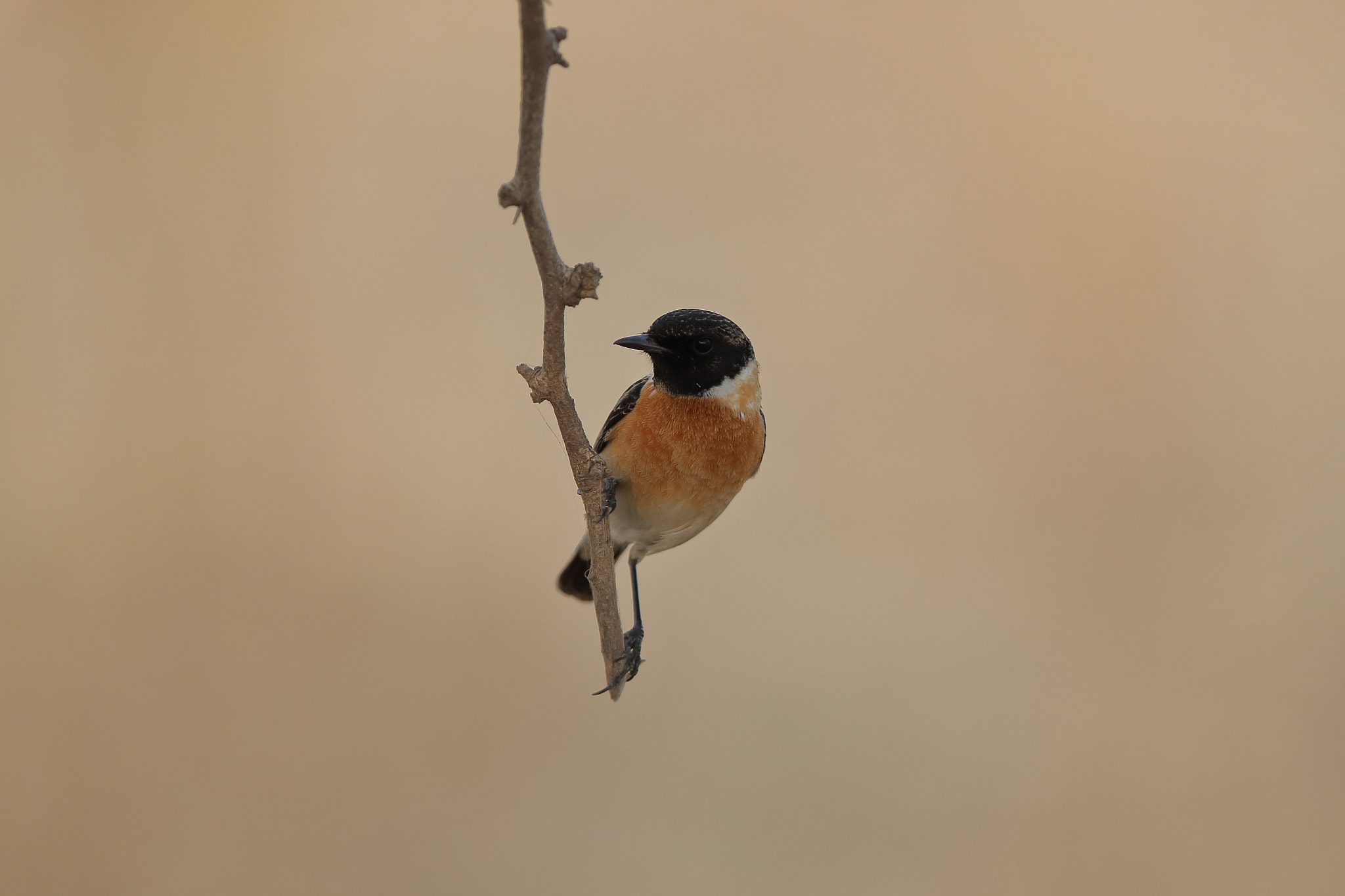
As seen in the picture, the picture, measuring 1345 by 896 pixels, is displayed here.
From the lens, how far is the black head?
269 centimetres

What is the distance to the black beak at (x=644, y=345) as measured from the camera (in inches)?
103

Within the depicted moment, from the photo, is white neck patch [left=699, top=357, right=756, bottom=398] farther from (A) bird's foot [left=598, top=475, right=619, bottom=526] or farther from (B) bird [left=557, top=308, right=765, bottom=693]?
(A) bird's foot [left=598, top=475, right=619, bottom=526]

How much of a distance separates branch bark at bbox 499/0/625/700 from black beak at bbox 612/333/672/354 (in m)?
0.43

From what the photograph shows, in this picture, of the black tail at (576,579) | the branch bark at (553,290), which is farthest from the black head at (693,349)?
the black tail at (576,579)

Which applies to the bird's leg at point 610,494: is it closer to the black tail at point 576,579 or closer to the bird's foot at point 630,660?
the bird's foot at point 630,660

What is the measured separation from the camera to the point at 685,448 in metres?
2.90

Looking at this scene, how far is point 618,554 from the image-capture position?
151 inches

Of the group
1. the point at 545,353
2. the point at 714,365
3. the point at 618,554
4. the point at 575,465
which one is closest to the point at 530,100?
the point at 545,353

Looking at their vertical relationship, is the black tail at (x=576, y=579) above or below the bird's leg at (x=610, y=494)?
below

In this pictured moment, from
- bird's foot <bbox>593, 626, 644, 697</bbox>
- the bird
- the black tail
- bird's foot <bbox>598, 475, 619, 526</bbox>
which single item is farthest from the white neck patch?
the black tail

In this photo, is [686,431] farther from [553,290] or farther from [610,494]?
[553,290]

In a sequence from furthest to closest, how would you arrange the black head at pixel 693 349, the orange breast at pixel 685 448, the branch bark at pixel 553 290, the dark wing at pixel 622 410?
the dark wing at pixel 622 410 → the orange breast at pixel 685 448 → the black head at pixel 693 349 → the branch bark at pixel 553 290

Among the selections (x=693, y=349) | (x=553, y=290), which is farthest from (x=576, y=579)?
(x=553, y=290)

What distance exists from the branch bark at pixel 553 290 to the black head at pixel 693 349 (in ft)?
1.56
